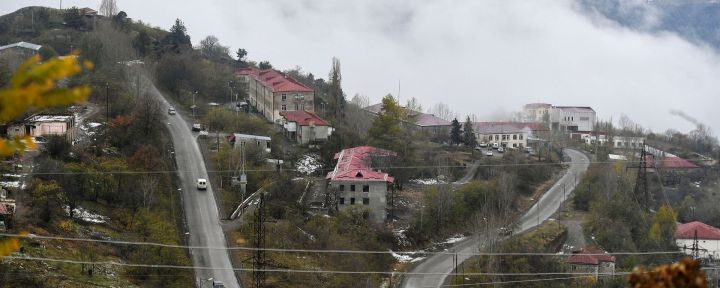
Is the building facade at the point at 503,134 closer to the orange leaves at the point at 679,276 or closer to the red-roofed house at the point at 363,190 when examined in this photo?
the red-roofed house at the point at 363,190

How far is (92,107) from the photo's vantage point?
27047 mm

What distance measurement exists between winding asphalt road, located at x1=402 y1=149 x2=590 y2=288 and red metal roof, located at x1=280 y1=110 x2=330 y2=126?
7.87 m

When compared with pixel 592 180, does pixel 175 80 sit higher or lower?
higher

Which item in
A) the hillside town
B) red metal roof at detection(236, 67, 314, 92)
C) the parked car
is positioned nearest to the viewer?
the hillside town

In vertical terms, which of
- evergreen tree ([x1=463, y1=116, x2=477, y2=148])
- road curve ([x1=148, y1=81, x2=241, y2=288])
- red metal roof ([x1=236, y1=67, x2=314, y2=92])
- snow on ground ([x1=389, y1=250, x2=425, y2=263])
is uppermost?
red metal roof ([x1=236, y1=67, x2=314, y2=92])

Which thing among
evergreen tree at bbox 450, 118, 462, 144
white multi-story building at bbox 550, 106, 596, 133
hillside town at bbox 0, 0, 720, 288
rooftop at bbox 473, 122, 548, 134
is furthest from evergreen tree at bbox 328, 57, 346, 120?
white multi-story building at bbox 550, 106, 596, 133

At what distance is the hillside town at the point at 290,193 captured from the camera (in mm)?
16078

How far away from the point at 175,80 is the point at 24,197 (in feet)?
59.1

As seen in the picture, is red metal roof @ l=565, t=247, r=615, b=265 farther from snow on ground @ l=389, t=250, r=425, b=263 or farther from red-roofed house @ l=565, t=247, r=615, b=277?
snow on ground @ l=389, t=250, r=425, b=263

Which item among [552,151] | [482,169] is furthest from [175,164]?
[552,151]

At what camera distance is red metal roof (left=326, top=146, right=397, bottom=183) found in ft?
73.7

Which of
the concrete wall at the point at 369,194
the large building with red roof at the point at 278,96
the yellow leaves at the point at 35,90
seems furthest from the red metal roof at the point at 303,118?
the yellow leaves at the point at 35,90

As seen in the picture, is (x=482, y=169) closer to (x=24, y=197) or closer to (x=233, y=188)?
(x=233, y=188)

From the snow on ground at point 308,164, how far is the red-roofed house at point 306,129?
143 cm
